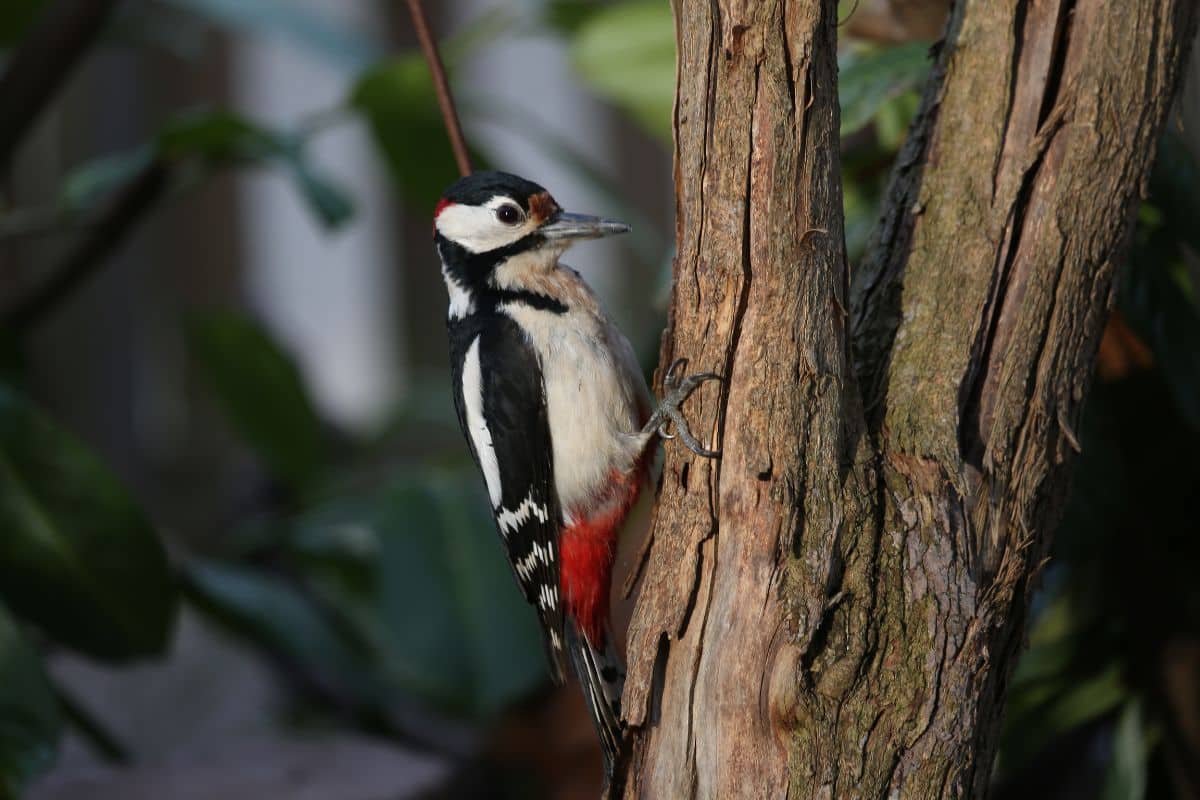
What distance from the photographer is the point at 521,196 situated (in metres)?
1.84

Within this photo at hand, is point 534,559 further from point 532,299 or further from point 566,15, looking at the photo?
point 566,15

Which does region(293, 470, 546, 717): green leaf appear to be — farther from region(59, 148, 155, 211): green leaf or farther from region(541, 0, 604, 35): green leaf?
region(541, 0, 604, 35): green leaf

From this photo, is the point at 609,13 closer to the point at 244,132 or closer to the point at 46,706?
the point at 244,132

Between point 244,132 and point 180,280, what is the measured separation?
308 centimetres

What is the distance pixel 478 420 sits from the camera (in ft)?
6.31

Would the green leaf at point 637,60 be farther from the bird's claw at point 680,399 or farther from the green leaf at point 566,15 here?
the bird's claw at point 680,399

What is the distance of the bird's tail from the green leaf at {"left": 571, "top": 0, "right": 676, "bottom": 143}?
135cm

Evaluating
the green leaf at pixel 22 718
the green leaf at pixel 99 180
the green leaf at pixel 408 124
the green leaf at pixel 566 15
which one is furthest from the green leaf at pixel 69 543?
the green leaf at pixel 566 15

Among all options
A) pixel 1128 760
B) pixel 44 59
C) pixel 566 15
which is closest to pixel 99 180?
pixel 44 59

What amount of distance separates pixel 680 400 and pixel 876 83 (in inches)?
26.8

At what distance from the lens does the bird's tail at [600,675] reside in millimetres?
1764

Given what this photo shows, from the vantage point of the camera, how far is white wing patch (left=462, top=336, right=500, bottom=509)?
1899 mm

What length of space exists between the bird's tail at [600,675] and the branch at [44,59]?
1.75m

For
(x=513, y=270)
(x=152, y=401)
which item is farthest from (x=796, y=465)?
(x=152, y=401)
